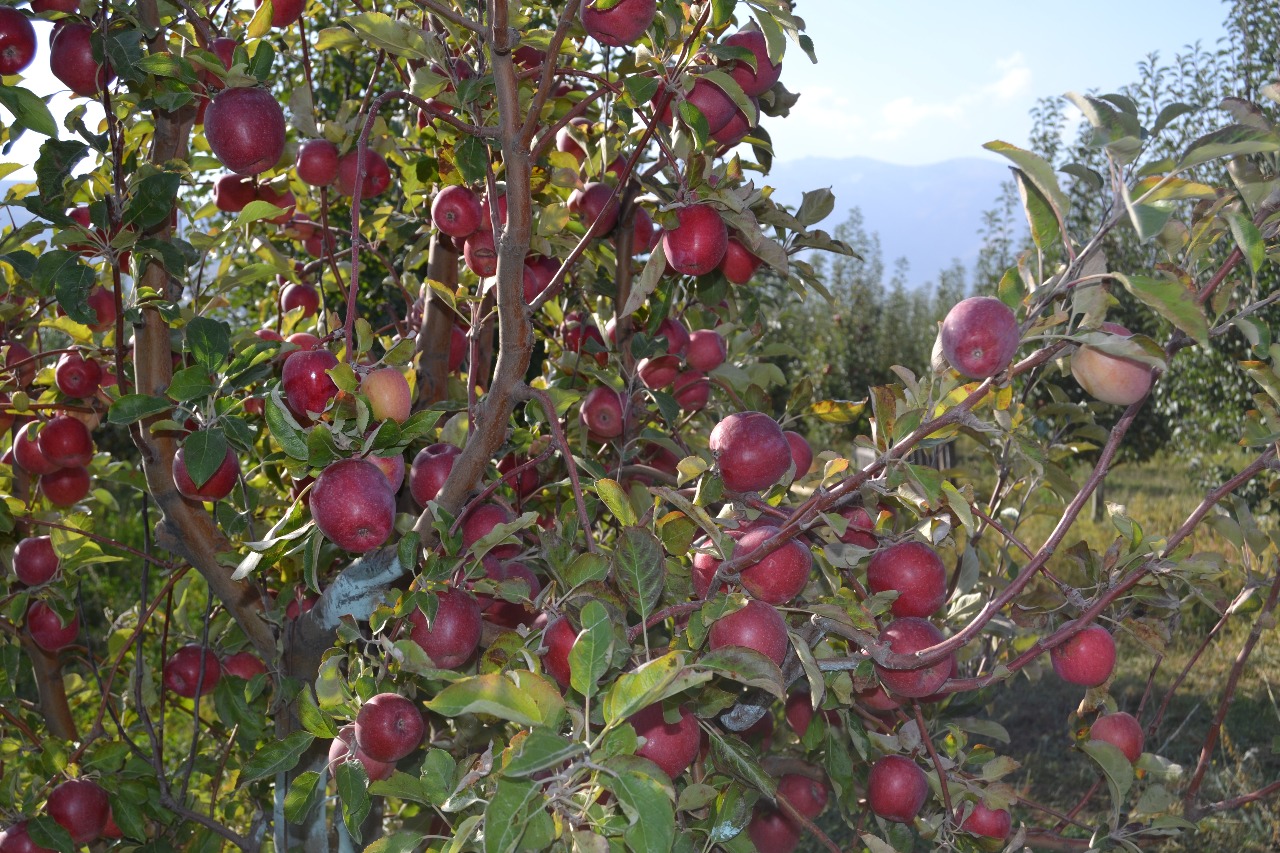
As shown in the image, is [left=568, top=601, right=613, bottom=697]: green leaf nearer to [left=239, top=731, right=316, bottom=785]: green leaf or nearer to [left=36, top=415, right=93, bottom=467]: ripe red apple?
[left=239, top=731, right=316, bottom=785]: green leaf

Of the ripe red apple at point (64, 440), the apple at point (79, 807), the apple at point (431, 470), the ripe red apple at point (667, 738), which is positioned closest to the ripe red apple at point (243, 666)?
the apple at point (79, 807)

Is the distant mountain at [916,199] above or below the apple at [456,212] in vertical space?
below

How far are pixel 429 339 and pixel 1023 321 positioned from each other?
3.90 feet

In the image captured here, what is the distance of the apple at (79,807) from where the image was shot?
1629 mm

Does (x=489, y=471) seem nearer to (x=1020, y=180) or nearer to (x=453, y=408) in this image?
(x=453, y=408)

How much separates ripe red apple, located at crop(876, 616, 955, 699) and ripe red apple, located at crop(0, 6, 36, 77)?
60.8 inches

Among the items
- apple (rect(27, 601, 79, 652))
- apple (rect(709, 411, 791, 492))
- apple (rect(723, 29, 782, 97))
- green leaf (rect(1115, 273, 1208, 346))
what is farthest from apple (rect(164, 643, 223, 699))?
green leaf (rect(1115, 273, 1208, 346))

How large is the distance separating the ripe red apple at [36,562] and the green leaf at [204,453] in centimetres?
81

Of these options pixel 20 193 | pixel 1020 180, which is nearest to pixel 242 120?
pixel 20 193

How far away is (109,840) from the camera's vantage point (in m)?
1.96

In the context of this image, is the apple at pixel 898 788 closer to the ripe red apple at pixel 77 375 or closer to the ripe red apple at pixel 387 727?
the ripe red apple at pixel 387 727

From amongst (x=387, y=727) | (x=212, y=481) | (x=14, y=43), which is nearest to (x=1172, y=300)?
(x=387, y=727)

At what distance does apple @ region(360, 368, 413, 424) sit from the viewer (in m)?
1.10

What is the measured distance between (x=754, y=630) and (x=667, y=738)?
0.17 m
